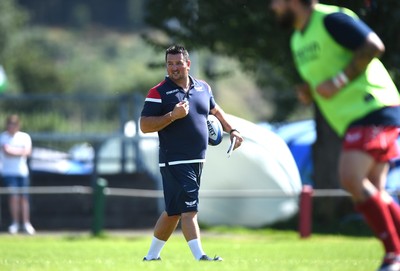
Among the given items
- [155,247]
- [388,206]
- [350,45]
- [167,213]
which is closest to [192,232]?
[167,213]

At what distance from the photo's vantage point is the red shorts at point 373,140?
7.57 m

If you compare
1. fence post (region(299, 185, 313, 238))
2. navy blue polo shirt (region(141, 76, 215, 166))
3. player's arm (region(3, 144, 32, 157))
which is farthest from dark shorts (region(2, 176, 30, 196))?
navy blue polo shirt (region(141, 76, 215, 166))

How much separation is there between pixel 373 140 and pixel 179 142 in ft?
10.2

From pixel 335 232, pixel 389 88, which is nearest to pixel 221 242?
pixel 335 232

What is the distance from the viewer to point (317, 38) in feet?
25.4

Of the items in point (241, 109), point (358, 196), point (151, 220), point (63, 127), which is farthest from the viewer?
point (241, 109)

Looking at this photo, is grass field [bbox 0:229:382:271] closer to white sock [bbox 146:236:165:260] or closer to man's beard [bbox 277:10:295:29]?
white sock [bbox 146:236:165:260]

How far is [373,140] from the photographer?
24.8 ft

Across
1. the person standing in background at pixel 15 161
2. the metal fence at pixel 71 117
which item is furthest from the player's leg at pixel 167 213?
the metal fence at pixel 71 117

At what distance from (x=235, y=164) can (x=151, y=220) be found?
2345 millimetres

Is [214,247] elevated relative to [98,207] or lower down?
elevated

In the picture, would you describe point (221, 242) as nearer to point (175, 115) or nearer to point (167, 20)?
point (167, 20)

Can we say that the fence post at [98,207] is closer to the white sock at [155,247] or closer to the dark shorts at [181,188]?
the white sock at [155,247]

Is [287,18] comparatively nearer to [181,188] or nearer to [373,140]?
[373,140]
